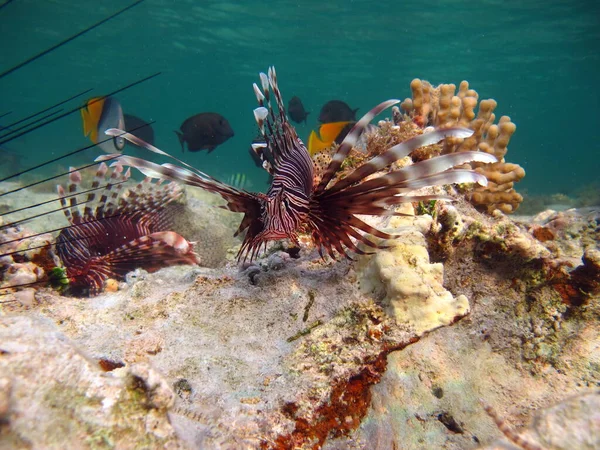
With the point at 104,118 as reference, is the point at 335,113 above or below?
above

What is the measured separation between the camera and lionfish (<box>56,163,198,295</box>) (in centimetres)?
346

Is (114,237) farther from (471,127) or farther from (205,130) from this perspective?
(471,127)

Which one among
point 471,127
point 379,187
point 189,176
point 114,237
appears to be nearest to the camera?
point 379,187

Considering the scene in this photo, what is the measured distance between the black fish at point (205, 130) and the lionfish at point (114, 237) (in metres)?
2.70

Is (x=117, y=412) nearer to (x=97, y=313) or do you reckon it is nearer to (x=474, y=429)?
(x=97, y=313)

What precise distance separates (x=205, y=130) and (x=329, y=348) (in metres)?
5.98

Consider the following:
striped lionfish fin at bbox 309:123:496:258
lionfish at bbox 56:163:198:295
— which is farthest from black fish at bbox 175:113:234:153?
striped lionfish fin at bbox 309:123:496:258

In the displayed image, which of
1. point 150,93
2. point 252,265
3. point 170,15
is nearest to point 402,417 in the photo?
point 252,265

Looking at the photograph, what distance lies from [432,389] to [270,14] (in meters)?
32.1

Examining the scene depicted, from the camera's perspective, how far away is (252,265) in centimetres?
233

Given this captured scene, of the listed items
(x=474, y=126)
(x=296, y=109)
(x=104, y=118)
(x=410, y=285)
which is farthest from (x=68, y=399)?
(x=296, y=109)

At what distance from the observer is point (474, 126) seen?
464 centimetres

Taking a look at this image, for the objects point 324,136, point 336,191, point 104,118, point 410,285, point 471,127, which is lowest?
point 410,285

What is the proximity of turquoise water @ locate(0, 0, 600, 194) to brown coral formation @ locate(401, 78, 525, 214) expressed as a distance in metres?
14.6
